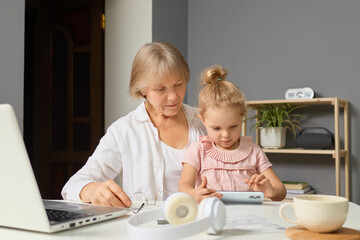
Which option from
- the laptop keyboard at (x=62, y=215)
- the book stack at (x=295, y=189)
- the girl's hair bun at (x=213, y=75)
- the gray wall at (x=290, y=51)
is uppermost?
the gray wall at (x=290, y=51)

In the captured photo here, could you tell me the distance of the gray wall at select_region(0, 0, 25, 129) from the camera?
2230 millimetres

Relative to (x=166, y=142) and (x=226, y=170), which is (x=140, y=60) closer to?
(x=166, y=142)

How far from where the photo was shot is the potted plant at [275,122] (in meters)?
3.23

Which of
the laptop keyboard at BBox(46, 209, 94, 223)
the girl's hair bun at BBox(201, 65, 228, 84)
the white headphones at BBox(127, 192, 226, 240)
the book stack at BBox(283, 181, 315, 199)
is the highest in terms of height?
the girl's hair bun at BBox(201, 65, 228, 84)

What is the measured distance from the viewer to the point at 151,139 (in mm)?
1745

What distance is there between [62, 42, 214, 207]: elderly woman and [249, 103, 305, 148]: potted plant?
1559 mm

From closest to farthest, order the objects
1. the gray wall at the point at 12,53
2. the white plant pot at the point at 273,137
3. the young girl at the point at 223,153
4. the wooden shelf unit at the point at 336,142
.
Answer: the young girl at the point at 223,153, the gray wall at the point at 12,53, the wooden shelf unit at the point at 336,142, the white plant pot at the point at 273,137

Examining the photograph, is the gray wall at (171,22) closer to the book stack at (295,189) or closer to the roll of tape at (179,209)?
the book stack at (295,189)

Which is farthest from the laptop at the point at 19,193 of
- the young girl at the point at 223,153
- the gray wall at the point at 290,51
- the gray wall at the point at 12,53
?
the gray wall at the point at 290,51

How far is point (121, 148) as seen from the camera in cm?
171

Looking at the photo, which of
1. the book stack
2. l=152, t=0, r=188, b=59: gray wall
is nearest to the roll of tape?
the book stack

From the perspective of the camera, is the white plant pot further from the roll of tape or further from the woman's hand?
the roll of tape

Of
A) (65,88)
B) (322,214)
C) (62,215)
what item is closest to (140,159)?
(62,215)

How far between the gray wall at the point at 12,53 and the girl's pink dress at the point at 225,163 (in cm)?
120
